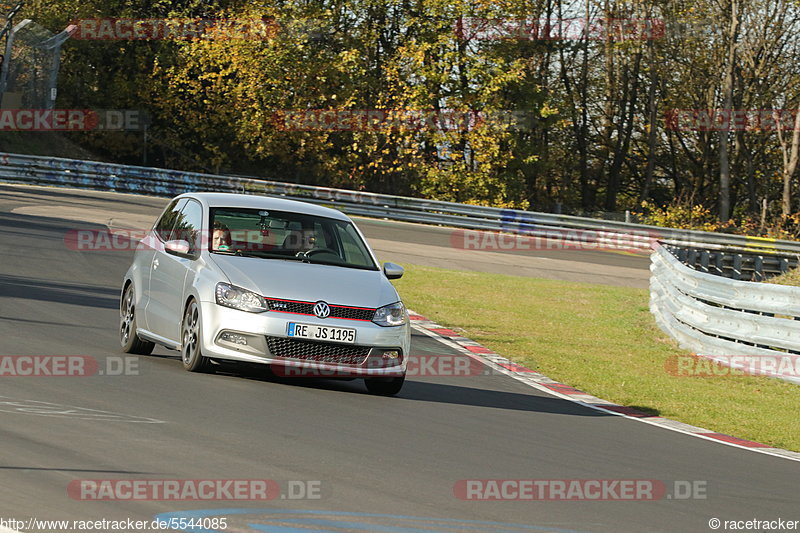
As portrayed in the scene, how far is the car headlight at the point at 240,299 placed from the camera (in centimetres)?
1001

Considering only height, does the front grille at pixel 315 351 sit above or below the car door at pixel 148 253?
below

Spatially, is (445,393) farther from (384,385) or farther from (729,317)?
(729,317)

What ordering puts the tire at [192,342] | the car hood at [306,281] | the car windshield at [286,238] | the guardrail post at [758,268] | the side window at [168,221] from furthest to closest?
the guardrail post at [758,268]
the side window at [168,221]
the car windshield at [286,238]
the tire at [192,342]
the car hood at [306,281]

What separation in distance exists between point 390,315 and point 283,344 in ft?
3.35

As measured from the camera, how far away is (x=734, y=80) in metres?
46.1

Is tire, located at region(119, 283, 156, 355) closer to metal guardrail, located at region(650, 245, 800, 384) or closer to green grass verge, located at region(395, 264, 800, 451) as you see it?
green grass verge, located at region(395, 264, 800, 451)

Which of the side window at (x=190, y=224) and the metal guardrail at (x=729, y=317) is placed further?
the metal guardrail at (x=729, y=317)

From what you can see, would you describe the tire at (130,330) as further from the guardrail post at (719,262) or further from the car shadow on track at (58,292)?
the guardrail post at (719,262)

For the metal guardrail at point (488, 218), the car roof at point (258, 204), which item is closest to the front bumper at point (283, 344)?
the car roof at point (258, 204)

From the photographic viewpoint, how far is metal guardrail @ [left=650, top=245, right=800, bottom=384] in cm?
1466

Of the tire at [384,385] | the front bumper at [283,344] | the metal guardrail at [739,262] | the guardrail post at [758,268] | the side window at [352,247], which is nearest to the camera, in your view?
the front bumper at [283,344]

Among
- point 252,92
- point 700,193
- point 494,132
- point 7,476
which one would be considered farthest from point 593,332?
point 700,193

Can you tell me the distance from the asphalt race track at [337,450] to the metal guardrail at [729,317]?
3.94 m

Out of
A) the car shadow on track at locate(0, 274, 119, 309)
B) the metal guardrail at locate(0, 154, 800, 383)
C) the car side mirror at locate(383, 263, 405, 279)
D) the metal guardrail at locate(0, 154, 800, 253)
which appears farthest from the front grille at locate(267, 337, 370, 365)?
the metal guardrail at locate(0, 154, 800, 253)
